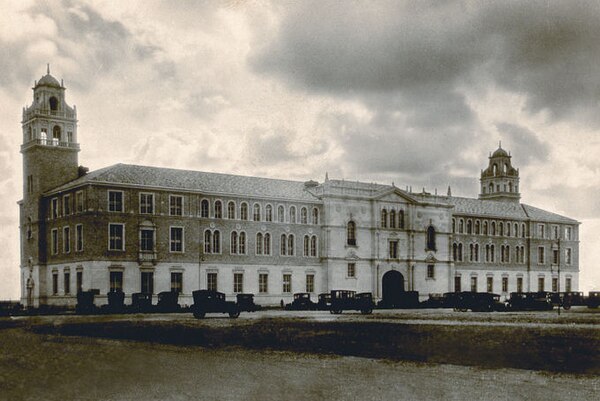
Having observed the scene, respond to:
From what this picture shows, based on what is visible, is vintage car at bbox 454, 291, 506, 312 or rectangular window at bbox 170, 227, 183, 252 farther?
rectangular window at bbox 170, 227, 183, 252

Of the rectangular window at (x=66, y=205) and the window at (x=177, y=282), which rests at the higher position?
the rectangular window at (x=66, y=205)

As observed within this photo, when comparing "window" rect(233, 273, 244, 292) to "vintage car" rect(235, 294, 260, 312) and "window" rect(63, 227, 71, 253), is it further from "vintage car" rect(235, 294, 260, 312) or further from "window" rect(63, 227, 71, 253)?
"window" rect(63, 227, 71, 253)

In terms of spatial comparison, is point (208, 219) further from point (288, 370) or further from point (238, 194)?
point (288, 370)

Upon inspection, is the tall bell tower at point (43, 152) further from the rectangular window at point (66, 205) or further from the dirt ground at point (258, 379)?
the dirt ground at point (258, 379)

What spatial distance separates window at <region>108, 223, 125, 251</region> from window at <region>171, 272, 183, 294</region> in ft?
15.5

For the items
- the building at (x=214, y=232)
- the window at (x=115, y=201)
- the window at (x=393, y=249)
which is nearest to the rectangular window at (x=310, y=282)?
the building at (x=214, y=232)

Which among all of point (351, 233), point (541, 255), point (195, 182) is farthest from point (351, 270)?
point (541, 255)

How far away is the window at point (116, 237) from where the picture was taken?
56406mm

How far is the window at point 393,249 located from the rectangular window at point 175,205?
21819mm

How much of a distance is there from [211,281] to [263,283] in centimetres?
510

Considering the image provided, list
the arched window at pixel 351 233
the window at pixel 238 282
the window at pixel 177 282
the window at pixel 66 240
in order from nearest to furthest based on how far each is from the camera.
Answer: the window at pixel 66 240, the window at pixel 177 282, the window at pixel 238 282, the arched window at pixel 351 233

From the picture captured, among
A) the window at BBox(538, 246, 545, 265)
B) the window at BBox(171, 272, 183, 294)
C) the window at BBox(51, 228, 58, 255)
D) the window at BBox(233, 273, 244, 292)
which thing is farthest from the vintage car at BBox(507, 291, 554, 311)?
the window at BBox(51, 228, 58, 255)

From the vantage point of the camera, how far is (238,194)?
2493 inches

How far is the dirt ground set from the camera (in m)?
12.5
